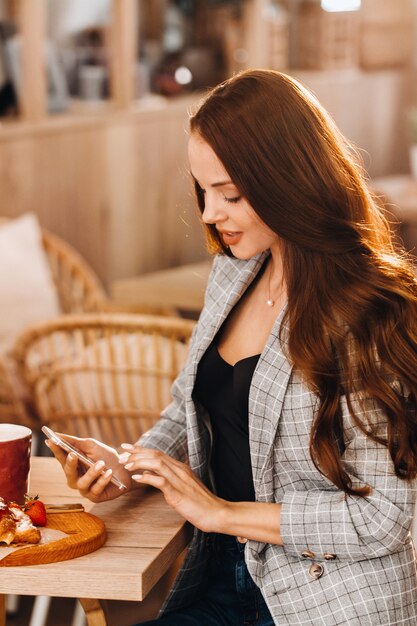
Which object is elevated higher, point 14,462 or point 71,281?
point 14,462

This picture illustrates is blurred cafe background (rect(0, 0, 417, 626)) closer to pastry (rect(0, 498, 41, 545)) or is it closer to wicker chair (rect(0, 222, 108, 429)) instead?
wicker chair (rect(0, 222, 108, 429))

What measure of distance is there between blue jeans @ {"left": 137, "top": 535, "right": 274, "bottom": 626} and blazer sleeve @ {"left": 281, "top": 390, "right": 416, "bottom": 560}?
→ 0.15 m

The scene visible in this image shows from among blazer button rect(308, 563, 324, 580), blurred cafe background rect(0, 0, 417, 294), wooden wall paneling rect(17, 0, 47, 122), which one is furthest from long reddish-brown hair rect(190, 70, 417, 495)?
wooden wall paneling rect(17, 0, 47, 122)

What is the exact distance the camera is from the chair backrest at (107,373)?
249cm

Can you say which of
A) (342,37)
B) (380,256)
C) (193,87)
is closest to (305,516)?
(380,256)

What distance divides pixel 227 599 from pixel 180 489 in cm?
26

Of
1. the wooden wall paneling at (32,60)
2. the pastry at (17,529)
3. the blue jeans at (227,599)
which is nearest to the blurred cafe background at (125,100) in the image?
the wooden wall paneling at (32,60)

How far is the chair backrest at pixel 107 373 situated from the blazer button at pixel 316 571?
1071 mm

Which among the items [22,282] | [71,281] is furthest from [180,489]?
[71,281]

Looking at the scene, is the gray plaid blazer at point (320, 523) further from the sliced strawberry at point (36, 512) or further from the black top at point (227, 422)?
the sliced strawberry at point (36, 512)

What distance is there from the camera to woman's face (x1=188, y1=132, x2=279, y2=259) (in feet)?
4.83

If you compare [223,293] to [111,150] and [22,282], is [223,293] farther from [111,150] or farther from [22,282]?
[111,150]

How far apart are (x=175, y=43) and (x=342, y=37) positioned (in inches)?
52.1

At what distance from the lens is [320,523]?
4.63 ft
